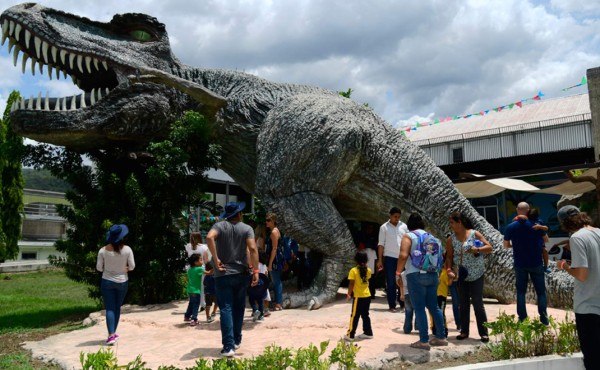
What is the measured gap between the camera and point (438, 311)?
4.72 metres

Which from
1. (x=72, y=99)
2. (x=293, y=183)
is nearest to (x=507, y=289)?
(x=293, y=183)

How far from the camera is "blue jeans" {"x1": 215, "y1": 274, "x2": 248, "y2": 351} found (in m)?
4.41

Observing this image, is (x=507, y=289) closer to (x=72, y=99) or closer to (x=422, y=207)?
(x=422, y=207)

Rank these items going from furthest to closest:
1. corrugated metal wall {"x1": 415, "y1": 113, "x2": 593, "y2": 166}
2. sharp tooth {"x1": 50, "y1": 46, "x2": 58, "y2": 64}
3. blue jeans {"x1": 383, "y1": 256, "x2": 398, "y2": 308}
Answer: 1. corrugated metal wall {"x1": 415, "y1": 113, "x2": 593, "y2": 166}
2. sharp tooth {"x1": 50, "y1": 46, "x2": 58, "y2": 64}
3. blue jeans {"x1": 383, "y1": 256, "x2": 398, "y2": 308}

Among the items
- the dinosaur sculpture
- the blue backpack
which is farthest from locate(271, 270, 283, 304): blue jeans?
the blue backpack

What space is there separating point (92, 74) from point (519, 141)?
50.3 feet

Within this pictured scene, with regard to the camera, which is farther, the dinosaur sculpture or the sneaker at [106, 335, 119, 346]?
the dinosaur sculpture

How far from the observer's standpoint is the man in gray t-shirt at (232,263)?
4.55 metres

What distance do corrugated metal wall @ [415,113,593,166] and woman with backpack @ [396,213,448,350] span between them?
47.1 ft

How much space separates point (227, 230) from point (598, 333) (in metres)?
3.07

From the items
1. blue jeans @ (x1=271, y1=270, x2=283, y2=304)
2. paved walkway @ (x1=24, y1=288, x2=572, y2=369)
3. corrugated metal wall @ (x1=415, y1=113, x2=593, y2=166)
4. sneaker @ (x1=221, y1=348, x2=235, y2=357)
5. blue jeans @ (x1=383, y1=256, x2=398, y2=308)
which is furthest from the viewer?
corrugated metal wall @ (x1=415, y1=113, x2=593, y2=166)

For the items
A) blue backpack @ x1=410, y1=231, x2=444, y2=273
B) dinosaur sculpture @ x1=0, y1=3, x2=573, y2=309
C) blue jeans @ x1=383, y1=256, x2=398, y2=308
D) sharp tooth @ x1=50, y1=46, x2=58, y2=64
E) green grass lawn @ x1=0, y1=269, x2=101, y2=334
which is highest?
sharp tooth @ x1=50, y1=46, x2=58, y2=64

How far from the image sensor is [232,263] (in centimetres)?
462

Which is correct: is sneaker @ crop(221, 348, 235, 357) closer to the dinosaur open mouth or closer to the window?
the dinosaur open mouth
